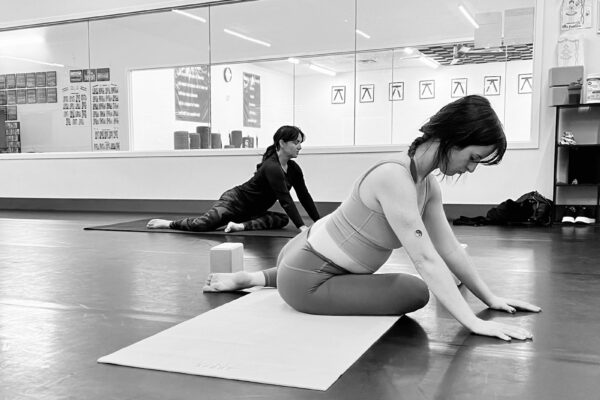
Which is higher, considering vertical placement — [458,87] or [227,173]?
[458,87]

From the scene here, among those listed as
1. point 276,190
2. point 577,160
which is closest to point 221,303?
point 276,190

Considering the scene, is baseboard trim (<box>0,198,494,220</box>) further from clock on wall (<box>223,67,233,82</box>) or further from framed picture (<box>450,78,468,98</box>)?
framed picture (<box>450,78,468,98</box>)

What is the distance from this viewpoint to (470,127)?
1.47 meters

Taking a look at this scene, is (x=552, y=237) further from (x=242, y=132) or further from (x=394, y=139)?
(x=242, y=132)

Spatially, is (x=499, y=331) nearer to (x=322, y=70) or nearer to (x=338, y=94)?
(x=338, y=94)

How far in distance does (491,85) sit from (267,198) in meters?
3.45

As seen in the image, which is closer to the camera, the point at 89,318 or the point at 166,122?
the point at 89,318

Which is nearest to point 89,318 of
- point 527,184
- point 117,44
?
point 527,184

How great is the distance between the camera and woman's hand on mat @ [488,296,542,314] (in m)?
1.88

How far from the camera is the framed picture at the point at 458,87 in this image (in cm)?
660

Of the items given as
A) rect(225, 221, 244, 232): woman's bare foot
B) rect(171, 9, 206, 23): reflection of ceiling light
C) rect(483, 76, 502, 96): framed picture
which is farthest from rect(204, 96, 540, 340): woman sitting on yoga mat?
rect(171, 9, 206, 23): reflection of ceiling light

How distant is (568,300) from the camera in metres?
2.08

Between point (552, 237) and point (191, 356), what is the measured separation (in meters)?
3.32

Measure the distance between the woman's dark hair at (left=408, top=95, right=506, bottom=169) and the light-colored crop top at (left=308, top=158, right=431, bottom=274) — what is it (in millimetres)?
200
